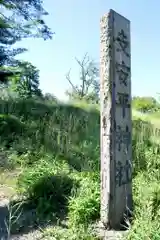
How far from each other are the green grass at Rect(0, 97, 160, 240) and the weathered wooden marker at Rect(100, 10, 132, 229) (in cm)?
20

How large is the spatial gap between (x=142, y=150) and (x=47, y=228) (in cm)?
277

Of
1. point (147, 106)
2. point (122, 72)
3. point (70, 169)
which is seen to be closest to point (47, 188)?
point (70, 169)

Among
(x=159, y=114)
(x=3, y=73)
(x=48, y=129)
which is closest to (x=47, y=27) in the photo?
(x=3, y=73)

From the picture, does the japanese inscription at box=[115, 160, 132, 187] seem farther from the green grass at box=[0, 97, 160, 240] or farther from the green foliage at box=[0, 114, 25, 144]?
the green foliage at box=[0, 114, 25, 144]

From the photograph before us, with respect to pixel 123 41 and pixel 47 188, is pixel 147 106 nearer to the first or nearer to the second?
pixel 47 188

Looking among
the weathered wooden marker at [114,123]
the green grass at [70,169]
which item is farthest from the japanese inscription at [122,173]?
the green grass at [70,169]

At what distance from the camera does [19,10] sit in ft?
44.6

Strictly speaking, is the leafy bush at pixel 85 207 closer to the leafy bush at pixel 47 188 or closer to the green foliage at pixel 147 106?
the leafy bush at pixel 47 188

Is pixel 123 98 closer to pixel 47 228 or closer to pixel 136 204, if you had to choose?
pixel 136 204

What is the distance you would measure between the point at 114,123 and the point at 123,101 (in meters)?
0.30

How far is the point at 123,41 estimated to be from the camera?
3547 millimetres

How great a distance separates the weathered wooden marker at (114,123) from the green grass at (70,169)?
0.20 meters

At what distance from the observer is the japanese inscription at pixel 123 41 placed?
3471 mm

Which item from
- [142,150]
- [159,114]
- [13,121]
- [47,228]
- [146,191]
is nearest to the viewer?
[146,191]
